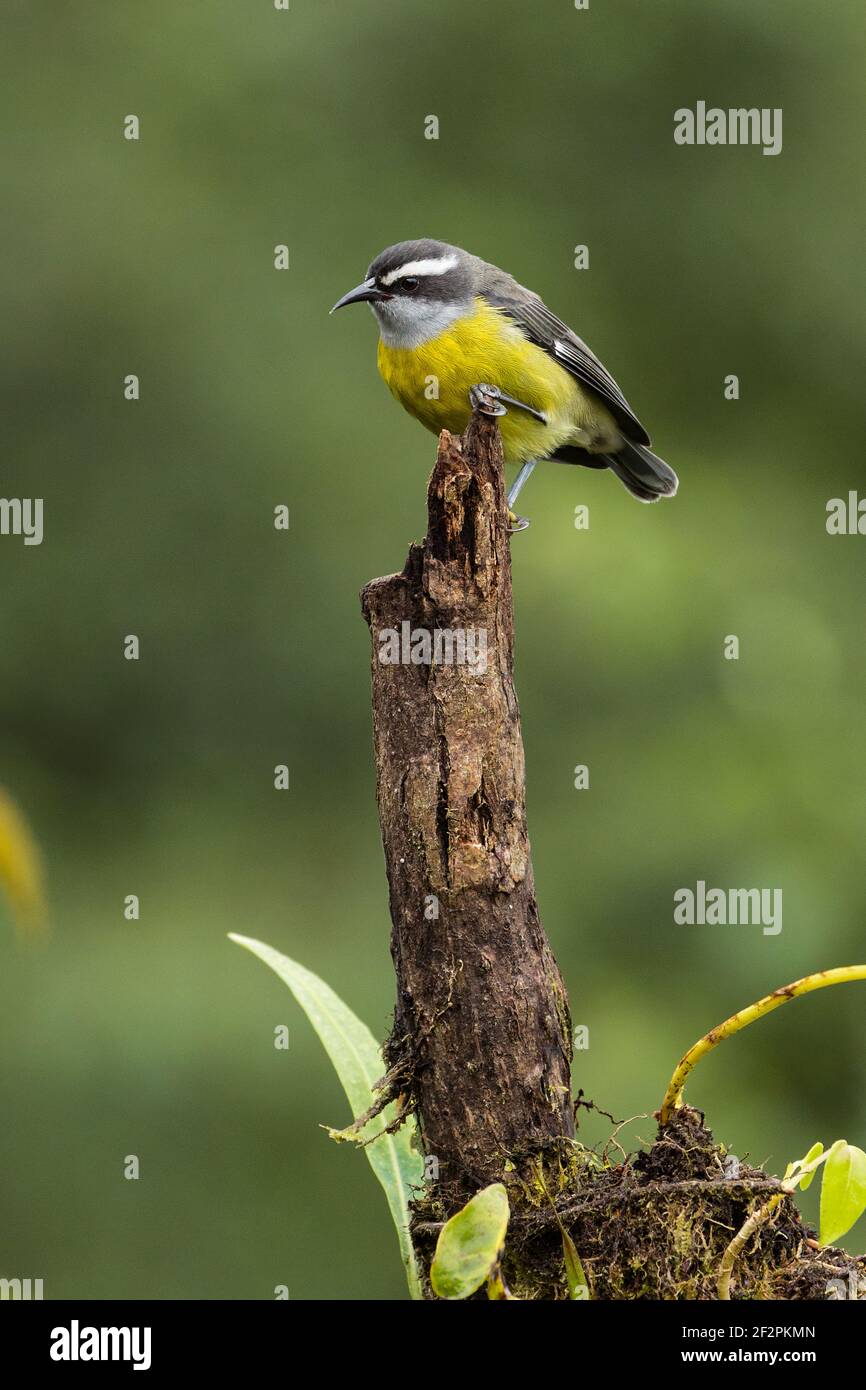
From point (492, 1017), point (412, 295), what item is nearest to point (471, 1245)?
point (492, 1017)

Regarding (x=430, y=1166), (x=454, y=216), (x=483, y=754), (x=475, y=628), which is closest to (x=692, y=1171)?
(x=430, y=1166)

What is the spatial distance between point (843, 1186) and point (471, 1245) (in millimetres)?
693

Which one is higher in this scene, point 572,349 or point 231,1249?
point 572,349

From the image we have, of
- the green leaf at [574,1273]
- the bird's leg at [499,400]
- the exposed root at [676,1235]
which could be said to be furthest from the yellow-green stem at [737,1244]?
the bird's leg at [499,400]

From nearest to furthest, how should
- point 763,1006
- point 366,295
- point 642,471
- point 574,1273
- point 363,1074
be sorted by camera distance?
point 763,1006, point 574,1273, point 363,1074, point 366,295, point 642,471

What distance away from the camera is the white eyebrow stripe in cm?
525

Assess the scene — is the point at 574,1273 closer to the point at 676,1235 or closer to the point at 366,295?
the point at 676,1235

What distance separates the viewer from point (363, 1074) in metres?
3.17

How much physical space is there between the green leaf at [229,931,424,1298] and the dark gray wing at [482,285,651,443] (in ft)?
9.57

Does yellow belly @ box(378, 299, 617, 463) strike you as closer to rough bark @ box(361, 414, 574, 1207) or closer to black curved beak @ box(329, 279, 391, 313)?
black curved beak @ box(329, 279, 391, 313)

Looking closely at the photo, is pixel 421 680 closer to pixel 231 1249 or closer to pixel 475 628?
pixel 475 628

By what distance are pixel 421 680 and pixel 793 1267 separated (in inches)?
51.0

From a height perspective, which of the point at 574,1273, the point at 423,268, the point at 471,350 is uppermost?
the point at 423,268
